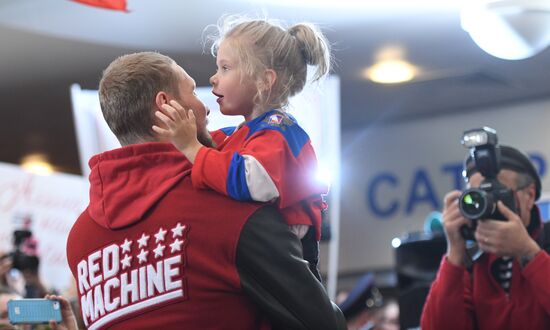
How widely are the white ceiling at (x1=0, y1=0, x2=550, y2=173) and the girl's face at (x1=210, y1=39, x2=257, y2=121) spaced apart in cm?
366

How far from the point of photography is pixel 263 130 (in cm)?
138

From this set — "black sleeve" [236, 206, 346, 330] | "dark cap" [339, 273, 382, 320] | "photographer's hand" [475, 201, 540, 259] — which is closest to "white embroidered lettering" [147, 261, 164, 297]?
"black sleeve" [236, 206, 346, 330]

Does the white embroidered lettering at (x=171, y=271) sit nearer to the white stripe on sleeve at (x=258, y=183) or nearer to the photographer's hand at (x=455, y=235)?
the white stripe on sleeve at (x=258, y=183)

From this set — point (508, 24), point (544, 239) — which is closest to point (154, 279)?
point (544, 239)

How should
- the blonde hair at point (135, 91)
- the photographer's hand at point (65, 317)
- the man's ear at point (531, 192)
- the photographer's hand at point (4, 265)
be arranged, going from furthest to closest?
the photographer's hand at point (4, 265) < the man's ear at point (531, 192) < the photographer's hand at point (65, 317) < the blonde hair at point (135, 91)

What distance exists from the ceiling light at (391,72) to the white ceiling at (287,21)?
10cm

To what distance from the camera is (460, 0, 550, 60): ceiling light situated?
164 inches

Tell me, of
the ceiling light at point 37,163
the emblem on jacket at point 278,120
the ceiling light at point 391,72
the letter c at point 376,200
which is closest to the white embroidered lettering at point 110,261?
the emblem on jacket at point 278,120

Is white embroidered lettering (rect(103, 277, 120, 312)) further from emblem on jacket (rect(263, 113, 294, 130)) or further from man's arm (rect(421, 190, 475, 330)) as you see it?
man's arm (rect(421, 190, 475, 330))

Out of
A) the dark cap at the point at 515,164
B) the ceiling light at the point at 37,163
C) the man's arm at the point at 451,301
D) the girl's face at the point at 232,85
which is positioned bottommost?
the man's arm at the point at 451,301

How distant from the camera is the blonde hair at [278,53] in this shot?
4.91ft

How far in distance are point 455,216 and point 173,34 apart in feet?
13.4

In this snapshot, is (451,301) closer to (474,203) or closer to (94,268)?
Result: (474,203)

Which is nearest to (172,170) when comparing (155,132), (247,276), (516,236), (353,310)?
(155,132)
